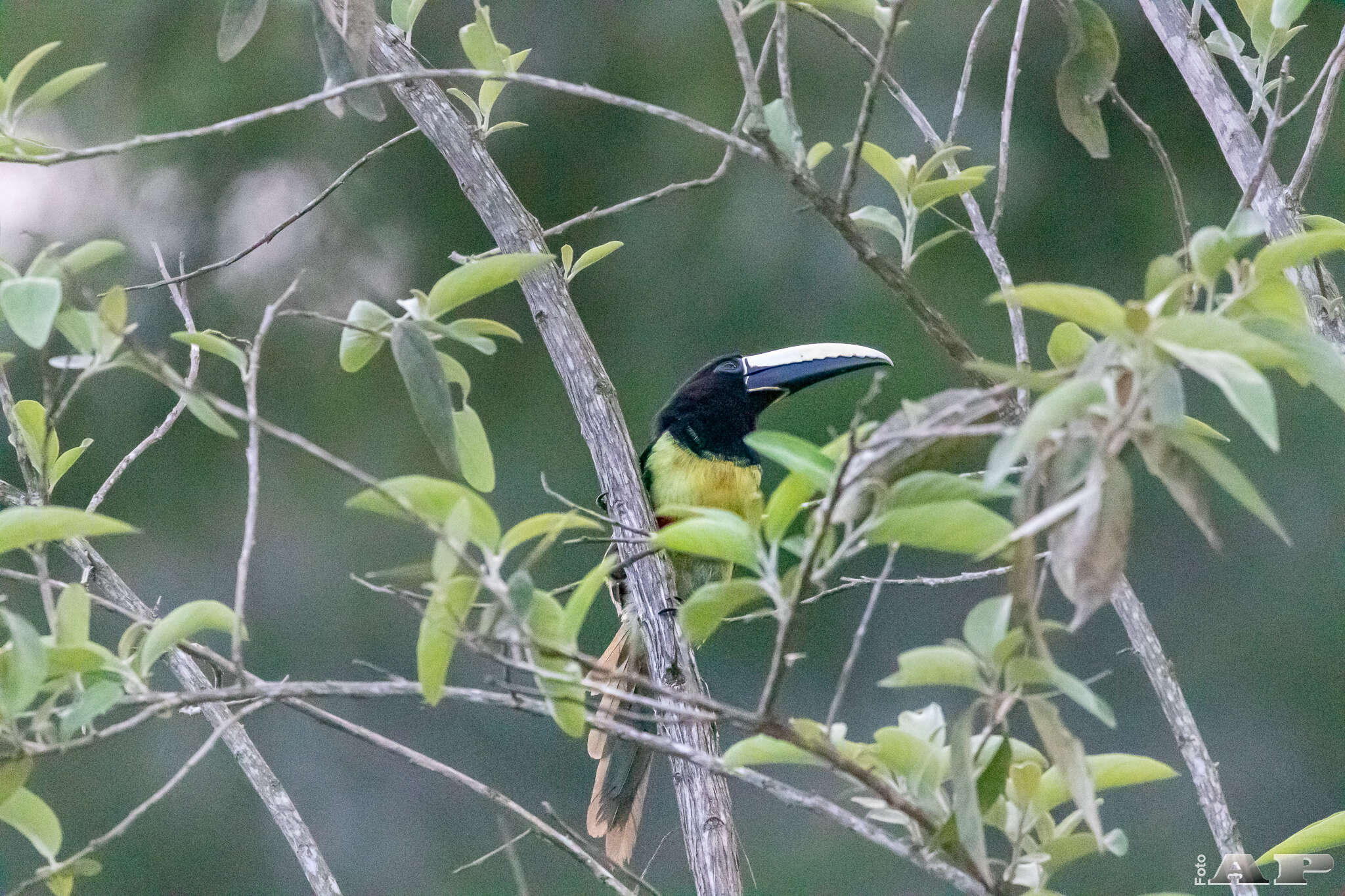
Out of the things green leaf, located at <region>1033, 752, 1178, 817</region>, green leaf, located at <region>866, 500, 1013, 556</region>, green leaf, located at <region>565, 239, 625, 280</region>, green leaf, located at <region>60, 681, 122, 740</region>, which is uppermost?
green leaf, located at <region>565, 239, 625, 280</region>

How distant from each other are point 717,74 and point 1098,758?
3731 mm

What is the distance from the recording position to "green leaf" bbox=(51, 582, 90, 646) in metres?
0.94

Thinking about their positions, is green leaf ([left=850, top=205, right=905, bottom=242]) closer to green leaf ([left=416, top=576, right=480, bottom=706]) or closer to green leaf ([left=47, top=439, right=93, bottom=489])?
green leaf ([left=416, top=576, right=480, bottom=706])

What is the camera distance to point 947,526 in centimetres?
71

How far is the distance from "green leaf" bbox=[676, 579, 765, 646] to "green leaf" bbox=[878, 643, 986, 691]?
101mm

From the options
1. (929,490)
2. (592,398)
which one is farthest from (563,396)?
(929,490)

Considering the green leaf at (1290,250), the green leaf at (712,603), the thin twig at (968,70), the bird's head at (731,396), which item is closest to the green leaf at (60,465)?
the green leaf at (712,603)

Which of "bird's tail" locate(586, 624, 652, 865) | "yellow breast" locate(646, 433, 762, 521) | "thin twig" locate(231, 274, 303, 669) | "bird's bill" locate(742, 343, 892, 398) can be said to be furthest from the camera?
"yellow breast" locate(646, 433, 762, 521)

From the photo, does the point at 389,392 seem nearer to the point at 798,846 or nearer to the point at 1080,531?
the point at 798,846

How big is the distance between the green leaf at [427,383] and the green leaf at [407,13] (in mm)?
601

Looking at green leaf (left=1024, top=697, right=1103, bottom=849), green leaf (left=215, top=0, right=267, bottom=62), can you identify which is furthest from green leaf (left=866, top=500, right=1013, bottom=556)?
green leaf (left=215, top=0, right=267, bottom=62)

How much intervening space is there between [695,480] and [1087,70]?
149cm

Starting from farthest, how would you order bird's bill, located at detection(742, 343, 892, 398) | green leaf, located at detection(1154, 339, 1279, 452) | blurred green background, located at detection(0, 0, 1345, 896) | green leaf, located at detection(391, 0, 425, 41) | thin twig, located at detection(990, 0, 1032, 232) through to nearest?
blurred green background, located at detection(0, 0, 1345, 896) → bird's bill, located at detection(742, 343, 892, 398) → green leaf, located at detection(391, 0, 425, 41) → thin twig, located at detection(990, 0, 1032, 232) → green leaf, located at detection(1154, 339, 1279, 452)

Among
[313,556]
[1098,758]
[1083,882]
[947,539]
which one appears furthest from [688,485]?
[1083,882]
